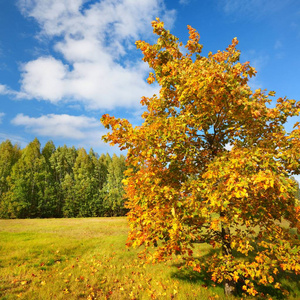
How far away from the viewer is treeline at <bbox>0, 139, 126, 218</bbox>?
1644 inches

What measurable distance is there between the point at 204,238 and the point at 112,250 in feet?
29.9

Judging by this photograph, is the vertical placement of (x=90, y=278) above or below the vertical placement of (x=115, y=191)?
below

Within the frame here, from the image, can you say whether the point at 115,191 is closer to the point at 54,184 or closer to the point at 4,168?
the point at 54,184

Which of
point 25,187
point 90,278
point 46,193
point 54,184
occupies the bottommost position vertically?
point 90,278

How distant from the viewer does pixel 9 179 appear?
42469 millimetres

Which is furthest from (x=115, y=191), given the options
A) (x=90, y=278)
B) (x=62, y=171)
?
(x=90, y=278)

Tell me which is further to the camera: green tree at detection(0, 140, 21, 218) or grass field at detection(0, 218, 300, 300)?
green tree at detection(0, 140, 21, 218)

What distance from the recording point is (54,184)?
160ft

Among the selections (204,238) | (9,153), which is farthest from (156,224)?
(9,153)

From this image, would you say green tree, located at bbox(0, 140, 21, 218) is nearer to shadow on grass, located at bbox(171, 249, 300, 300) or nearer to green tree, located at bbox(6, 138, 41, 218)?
green tree, located at bbox(6, 138, 41, 218)

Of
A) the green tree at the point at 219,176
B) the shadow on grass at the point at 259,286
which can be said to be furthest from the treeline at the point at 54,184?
the green tree at the point at 219,176

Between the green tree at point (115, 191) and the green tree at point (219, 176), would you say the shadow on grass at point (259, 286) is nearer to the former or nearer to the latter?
the green tree at point (219, 176)

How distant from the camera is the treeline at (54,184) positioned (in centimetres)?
4175

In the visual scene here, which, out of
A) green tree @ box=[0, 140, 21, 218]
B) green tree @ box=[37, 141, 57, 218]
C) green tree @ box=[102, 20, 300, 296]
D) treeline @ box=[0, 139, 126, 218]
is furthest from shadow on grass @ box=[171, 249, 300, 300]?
green tree @ box=[0, 140, 21, 218]
